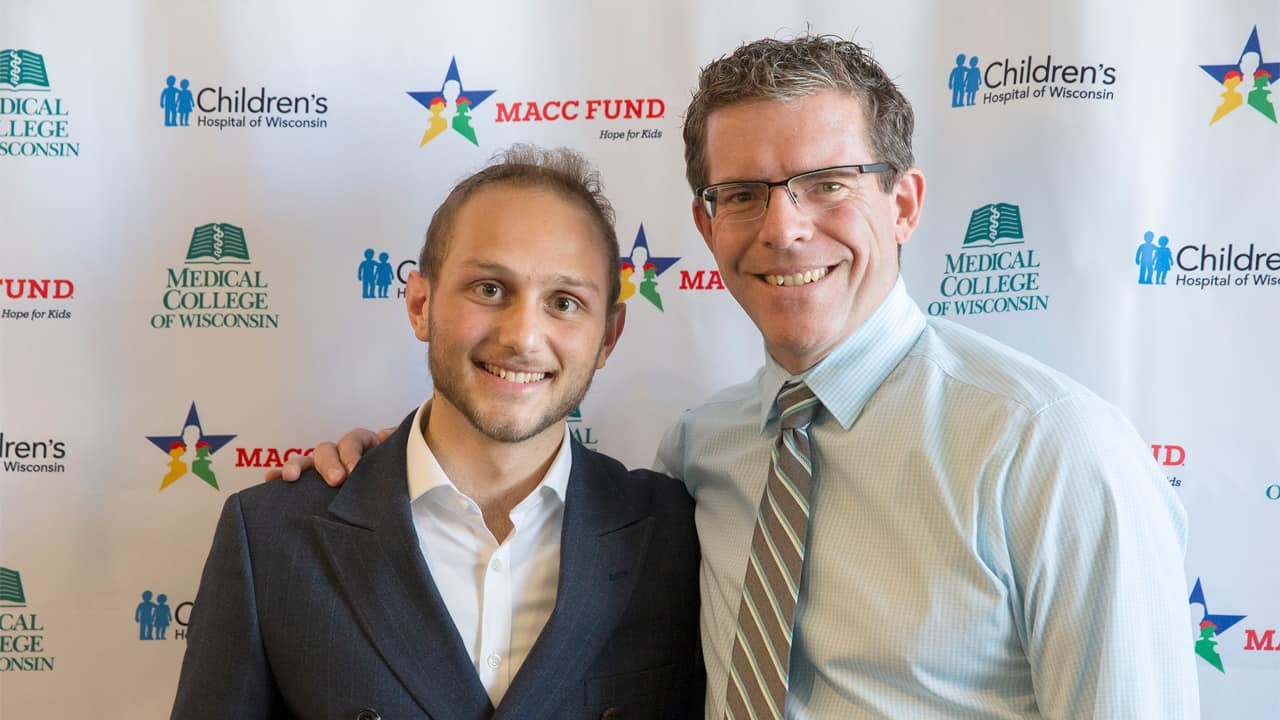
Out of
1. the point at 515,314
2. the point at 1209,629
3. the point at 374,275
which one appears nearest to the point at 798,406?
the point at 515,314

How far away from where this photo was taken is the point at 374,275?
2.17m

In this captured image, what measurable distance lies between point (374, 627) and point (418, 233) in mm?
975

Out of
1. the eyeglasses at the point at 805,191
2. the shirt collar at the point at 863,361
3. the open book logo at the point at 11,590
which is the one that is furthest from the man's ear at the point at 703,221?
the open book logo at the point at 11,590

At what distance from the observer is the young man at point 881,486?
1.33m

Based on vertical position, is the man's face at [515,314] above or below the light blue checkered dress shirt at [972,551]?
above

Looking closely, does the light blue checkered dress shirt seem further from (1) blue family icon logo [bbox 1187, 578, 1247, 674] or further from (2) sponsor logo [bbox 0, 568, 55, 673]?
(2) sponsor logo [bbox 0, 568, 55, 673]

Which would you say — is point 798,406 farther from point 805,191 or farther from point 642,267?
point 642,267

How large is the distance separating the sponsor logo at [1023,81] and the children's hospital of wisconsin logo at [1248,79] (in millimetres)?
234

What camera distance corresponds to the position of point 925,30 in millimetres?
2117

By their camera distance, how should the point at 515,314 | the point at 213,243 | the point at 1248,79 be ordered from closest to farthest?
the point at 515,314
the point at 1248,79
the point at 213,243

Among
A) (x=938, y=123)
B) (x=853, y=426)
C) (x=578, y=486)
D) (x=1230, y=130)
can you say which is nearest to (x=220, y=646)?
(x=578, y=486)

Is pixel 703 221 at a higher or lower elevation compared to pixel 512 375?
higher

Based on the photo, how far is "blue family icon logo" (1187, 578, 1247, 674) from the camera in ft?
6.81

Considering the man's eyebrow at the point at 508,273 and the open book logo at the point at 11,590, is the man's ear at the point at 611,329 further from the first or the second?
the open book logo at the point at 11,590
